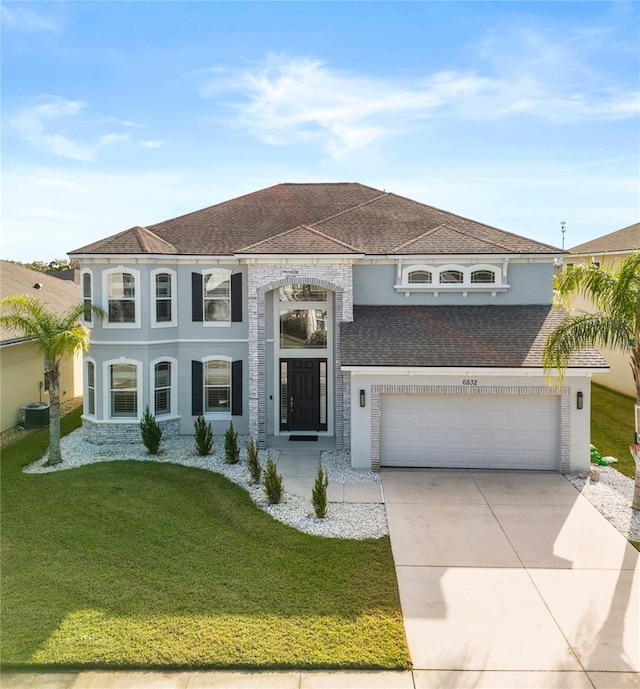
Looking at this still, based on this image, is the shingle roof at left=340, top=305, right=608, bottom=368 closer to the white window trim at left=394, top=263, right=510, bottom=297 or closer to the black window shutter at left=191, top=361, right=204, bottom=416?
the white window trim at left=394, top=263, right=510, bottom=297

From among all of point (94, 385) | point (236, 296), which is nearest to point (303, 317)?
point (236, 296)

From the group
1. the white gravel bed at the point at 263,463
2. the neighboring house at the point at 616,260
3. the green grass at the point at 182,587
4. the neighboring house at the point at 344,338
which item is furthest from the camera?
the neighboring house at the point at 616,260

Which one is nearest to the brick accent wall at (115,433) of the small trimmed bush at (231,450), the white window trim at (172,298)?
the white window trim at (172,298)

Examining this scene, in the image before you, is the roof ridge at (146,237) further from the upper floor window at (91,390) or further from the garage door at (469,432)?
the garage door at (469,432)

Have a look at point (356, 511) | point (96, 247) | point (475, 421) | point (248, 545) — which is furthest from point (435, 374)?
point (96, 247)

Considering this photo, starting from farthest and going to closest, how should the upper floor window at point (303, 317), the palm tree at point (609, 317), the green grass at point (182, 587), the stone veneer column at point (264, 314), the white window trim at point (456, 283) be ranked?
1. the upper floor window at point (303, 317)
2. the white window trim at point (456, 283)
3. the stone veneer column at point (264, 314)
4. the palm tree at point (609, 317)
5. the green grass at point (182, 587)

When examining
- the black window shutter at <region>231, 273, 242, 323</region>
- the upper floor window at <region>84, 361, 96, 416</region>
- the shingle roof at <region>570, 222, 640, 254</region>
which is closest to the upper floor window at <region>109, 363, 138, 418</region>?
the upper floor window at <region>84, 361, 96, 416</region>
